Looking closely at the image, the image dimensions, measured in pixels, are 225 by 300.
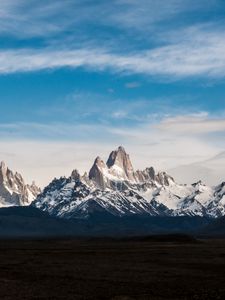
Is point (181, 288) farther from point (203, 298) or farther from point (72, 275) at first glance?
point (72, 275)

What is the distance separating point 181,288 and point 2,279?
71.4ft

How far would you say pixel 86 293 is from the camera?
60375 mm

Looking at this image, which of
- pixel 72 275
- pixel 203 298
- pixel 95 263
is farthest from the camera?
pixel 95 263

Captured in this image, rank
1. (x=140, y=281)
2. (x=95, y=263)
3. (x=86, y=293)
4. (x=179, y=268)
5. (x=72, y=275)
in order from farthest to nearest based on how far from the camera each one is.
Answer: (x=95, y=263), (x=179, y=268), (x=72, y=275), (x=140, y=281), (x=86, y=293)

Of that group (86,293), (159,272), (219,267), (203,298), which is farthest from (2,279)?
(219,267)

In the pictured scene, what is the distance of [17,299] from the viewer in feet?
181

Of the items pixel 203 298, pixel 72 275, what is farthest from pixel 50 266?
pixel 203 298

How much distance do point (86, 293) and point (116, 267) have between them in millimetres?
30583

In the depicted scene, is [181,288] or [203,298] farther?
[181,288]

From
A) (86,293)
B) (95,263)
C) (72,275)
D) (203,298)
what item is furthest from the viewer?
(95,263)

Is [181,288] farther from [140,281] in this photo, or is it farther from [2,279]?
[2,279]

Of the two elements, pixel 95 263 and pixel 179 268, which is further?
pixel 95 263

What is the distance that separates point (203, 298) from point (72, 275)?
27350 millimetres

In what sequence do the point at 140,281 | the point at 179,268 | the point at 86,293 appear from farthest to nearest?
1. the point at 179,268
2. the point at 140,281
3. the point at 86,293
